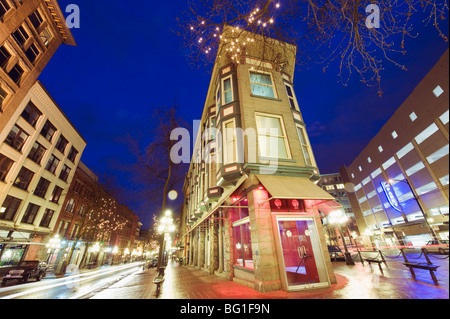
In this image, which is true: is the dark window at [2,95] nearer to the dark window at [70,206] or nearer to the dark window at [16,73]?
the dark window at [16,73]

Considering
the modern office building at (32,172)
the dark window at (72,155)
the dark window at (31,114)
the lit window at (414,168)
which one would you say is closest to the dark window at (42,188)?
the modern office building at (32,172)

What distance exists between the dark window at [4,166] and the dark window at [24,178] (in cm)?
138

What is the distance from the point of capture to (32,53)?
65.0 ft

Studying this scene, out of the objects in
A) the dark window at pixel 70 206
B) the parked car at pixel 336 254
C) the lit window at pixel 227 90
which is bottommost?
the parked car at pixel 336 254

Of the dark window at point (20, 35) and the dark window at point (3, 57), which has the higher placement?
the dark window at point (20, 35)

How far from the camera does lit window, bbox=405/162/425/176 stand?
2908cm

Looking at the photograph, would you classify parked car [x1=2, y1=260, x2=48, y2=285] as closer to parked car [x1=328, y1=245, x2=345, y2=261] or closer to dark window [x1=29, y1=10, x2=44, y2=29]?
dark window [x1=29, y1=10, x2=44, y2=29]

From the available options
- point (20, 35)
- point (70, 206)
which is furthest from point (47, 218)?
point (20, 35)

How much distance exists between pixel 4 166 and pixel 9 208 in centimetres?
446

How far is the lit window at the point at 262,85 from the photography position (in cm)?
1144

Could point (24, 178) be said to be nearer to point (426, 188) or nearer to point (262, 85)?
point (262, 85)

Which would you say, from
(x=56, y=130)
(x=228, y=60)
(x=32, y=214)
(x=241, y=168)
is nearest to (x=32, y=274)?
(x=32, y=214)

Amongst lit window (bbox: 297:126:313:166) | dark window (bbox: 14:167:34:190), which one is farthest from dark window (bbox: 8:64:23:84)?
lit window (bbox: 297:126:313:166)

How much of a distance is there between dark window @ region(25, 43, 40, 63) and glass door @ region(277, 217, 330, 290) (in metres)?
29.0
